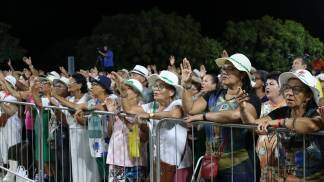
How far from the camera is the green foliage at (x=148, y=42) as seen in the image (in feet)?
90.1

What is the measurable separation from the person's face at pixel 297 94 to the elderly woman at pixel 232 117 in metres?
0.45

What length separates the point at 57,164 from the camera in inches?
280

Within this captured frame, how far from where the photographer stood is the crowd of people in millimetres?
4309

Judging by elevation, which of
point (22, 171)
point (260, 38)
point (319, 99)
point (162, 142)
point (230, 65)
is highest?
point (260, 38)

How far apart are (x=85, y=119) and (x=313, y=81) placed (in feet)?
9.57

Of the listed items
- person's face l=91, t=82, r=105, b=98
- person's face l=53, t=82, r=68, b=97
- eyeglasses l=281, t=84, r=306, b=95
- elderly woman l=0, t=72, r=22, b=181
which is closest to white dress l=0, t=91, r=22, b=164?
elderly woman l=0, t=72, r=22, b=181

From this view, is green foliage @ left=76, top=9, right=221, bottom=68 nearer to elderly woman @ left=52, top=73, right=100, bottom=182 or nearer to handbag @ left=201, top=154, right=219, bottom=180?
elderly woman @ left=52, top=73, right=100, bottom=182

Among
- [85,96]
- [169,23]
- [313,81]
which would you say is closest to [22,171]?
[85,96]

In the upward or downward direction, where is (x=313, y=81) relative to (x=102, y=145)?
upward

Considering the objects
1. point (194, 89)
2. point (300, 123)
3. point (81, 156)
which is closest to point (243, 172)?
point (300, 123)

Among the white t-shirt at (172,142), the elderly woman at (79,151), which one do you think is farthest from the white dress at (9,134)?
the white t-shirt at (172,142)

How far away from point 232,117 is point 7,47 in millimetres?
28895

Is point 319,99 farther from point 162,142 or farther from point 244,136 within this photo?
point 162,142

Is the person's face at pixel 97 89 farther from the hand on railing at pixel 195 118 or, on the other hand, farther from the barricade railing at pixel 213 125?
the hand on railing at pixel 195 118
